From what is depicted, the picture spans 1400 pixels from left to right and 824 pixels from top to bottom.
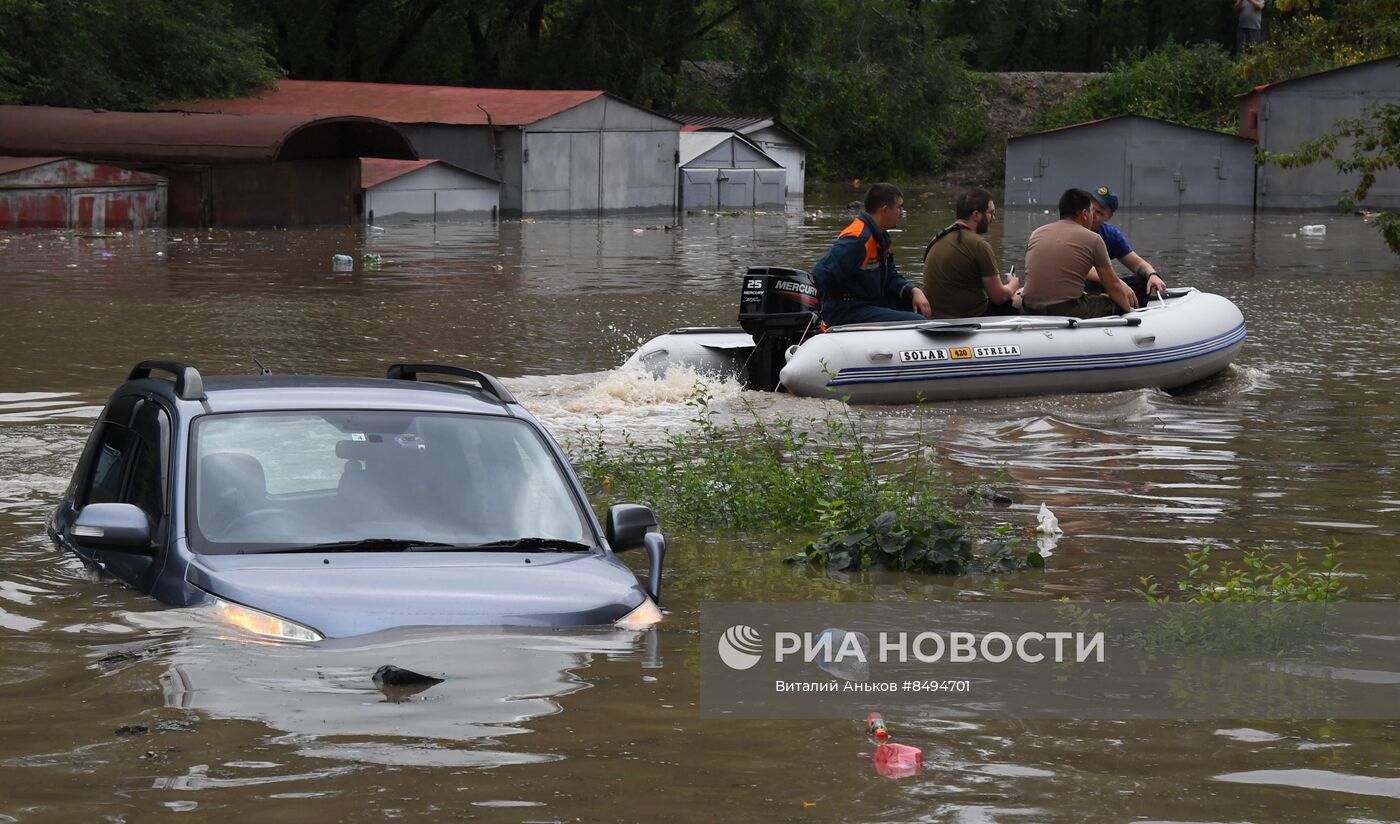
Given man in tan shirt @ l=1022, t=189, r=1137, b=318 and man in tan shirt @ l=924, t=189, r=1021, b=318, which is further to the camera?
man in tan shirt @ l=1022, t=189, r=1137, b=318

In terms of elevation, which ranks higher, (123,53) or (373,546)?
(123,53)

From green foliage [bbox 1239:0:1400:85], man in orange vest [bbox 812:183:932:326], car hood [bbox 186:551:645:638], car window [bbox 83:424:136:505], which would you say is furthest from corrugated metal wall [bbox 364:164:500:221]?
car hood [bbox 186:551:645:638]

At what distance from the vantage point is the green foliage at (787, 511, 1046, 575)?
25.9 feet

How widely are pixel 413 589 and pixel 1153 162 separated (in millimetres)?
46323

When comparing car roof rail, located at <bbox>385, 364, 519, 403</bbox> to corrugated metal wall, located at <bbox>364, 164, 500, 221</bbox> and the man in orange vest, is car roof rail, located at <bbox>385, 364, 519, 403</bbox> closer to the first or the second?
the man in orange vest

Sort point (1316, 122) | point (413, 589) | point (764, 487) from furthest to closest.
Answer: point (1316, 122) → point (764, 487) → point (413, 589)

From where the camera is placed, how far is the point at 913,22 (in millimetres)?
60938

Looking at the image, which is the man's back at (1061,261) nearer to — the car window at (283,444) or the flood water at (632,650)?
the flood water at (632,650)

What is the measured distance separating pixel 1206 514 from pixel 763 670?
4.44 m

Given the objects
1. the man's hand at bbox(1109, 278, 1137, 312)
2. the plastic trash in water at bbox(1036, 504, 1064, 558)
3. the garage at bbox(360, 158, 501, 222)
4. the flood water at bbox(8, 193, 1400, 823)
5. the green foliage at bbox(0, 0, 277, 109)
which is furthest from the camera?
the green foliage at bbox(0, 0, 277, 109)

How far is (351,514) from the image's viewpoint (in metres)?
5.95

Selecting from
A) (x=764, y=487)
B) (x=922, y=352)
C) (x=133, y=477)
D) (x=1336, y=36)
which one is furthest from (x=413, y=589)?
(x=1336, y=36)

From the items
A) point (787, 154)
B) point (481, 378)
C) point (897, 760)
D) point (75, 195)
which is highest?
point (787, 154)

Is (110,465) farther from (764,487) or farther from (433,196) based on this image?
(433,196)
